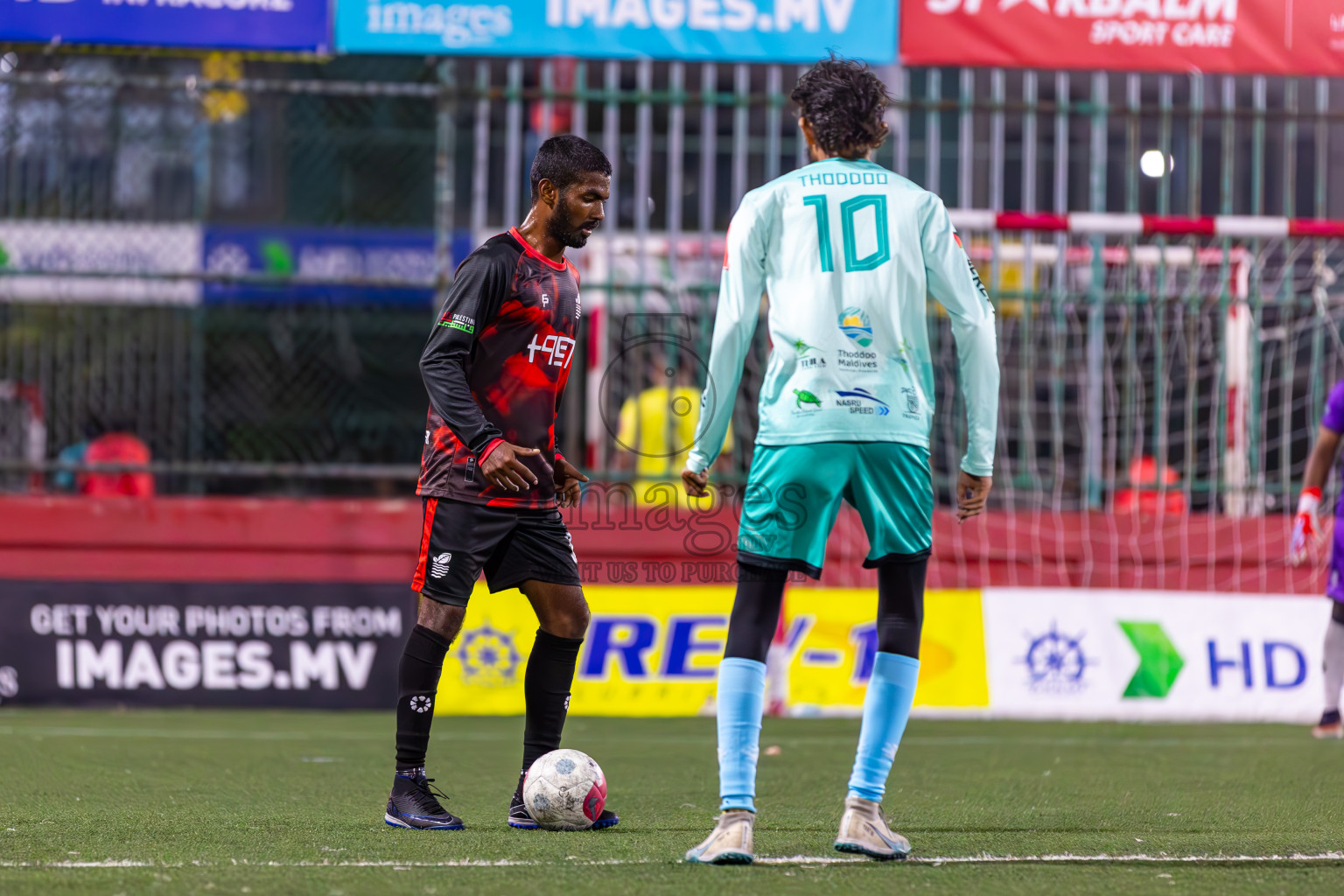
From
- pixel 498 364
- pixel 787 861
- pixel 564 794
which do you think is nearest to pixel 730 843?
pixel 787 861

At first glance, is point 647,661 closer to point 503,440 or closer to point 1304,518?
point 1304,518

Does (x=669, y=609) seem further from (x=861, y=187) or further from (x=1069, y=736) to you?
(x=861, y=187)

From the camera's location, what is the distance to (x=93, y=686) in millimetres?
9078

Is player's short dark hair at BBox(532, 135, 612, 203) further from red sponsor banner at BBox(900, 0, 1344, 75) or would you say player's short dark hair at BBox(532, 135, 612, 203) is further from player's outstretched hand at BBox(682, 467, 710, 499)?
red sponsor banner at BBox(900, 0, 1344, 75)

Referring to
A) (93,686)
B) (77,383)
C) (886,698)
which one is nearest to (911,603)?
(886,698)

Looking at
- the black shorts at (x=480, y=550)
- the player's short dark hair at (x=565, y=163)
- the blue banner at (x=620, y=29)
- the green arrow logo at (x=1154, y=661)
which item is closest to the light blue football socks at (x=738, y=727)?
the black shorts at (x=480, y=550)

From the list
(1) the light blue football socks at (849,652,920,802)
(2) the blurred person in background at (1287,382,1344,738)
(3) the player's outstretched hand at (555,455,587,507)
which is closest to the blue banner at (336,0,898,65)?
(2) the blurred person in background at (1287,382,1344,738)

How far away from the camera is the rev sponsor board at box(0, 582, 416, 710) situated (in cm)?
907

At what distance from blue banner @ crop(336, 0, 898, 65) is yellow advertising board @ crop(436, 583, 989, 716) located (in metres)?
3.05

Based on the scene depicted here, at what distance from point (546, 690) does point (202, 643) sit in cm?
475

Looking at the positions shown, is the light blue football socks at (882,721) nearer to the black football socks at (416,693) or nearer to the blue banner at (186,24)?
the black football socks at (416,693)

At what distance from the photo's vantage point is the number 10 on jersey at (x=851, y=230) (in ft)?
13.3

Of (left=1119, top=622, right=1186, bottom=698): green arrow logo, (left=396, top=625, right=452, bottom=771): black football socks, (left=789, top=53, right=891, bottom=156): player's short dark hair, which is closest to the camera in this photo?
(left=789, top=53, right=891, bottom=156): player's short dark hair

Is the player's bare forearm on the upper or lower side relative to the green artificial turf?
upper
